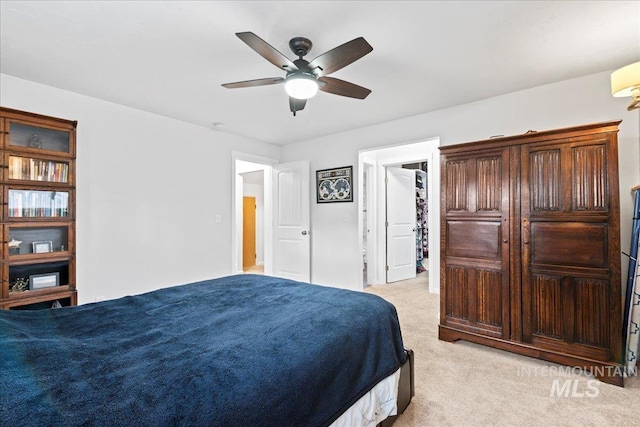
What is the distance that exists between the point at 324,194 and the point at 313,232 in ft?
2.08

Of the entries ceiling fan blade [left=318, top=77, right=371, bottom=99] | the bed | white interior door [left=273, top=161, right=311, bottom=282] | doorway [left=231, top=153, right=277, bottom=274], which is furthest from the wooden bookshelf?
white interior door [left=273, top=161, right=311, bottom=282]

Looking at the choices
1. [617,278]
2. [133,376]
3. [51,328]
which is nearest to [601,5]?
[617,278]

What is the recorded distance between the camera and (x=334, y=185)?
460 centimetres

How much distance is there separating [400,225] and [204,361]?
16.0ft

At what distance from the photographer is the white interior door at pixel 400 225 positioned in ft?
17.7

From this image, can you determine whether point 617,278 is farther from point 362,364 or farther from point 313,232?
point 313,232

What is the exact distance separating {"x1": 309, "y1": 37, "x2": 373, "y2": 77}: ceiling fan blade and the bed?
4.80ft

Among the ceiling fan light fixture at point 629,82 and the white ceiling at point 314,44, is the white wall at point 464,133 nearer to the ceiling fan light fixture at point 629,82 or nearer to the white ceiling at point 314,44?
the white ceiling at point 314,44

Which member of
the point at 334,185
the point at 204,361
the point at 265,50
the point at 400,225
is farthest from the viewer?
the point at 400,225

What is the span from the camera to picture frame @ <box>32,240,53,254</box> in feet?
8.57

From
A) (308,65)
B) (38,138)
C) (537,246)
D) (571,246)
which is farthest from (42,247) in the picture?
(571,246)

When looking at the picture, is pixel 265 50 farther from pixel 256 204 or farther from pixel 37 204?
pixel 256 204

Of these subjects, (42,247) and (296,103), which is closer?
(296,103)

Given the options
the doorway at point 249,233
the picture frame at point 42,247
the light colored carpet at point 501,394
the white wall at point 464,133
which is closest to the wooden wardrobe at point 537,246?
the light colored carpet at point 501,394
